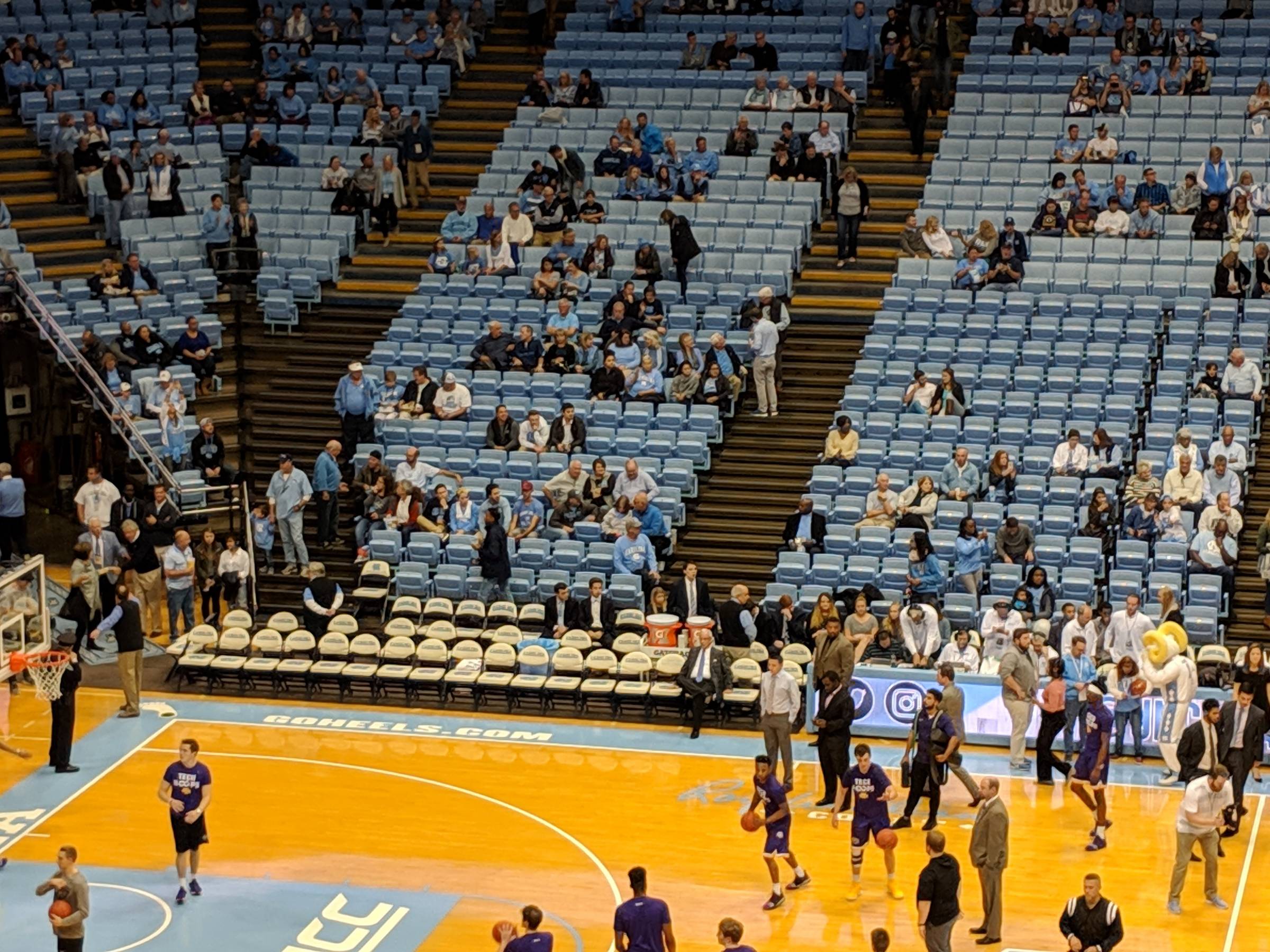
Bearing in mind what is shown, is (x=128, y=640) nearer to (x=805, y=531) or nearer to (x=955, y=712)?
(x=805, y=531)

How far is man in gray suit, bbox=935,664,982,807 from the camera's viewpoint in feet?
74.3

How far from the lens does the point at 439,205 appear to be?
38.0 m

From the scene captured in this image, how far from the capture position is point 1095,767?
22.5 metres

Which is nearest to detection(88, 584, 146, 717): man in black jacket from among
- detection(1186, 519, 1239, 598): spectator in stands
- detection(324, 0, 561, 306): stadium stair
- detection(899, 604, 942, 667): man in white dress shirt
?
detection(899, 604, 942, 667): man in white dress shirt

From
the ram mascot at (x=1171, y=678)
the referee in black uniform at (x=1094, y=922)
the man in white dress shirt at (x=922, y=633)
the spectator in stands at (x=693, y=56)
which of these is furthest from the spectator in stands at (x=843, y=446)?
the referee in black uniform at (x=1094, y=922)

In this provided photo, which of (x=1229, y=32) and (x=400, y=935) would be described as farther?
(x=1229, y=32)

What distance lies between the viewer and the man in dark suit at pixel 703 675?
1033 inches

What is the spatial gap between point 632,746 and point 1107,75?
1595 centimetres

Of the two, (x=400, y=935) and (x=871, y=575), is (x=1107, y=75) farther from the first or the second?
(x=400, y=935)

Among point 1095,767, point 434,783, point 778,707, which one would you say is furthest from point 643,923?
point 434,783

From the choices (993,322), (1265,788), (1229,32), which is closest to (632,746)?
(1265,788)

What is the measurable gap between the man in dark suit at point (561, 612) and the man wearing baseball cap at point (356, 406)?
5317 mm

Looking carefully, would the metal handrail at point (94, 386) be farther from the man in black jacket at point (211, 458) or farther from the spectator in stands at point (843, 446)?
the spectator in stands at point (843, 446)

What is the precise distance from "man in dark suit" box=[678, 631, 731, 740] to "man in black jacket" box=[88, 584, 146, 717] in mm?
6546
